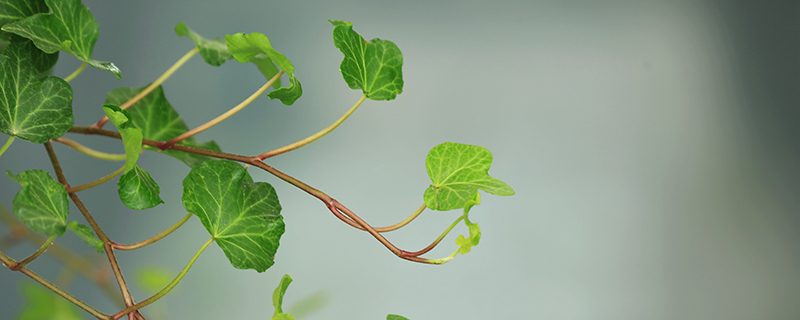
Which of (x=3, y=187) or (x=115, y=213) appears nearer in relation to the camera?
(x=3, y=187)

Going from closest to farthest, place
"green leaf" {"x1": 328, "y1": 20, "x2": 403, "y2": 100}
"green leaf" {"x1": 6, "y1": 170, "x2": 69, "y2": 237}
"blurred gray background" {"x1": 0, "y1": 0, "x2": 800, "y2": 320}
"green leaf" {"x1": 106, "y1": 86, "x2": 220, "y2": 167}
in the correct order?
"green leaf" {"x1": 6, "y1": 170, "x2": 69, "y2": 237} < "green leaf" {"x1": 328, "y1": 20, "x2": 403, "y2": 100} < "green leaf" {"x1": 106, "y1": 86, "x2": 220, "y2": 167} < "blurred gray background" {"x1": 0, "y1": 0, "x2": 800, "y2": 320}

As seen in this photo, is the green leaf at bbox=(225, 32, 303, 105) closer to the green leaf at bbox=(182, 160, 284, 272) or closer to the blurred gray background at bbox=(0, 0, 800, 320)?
the green leaf at bbox=(182, 160, 284, 272)

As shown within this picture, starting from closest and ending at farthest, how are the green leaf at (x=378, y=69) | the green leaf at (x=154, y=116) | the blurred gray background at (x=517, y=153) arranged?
the green leaf at (x=378, y=69) < the green leaf at (x=154, y=116) < the blurred gray background at (x=517, y=153)

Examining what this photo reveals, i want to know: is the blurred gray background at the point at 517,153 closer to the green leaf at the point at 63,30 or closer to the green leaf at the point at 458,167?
the green leaf at the point at 63,30

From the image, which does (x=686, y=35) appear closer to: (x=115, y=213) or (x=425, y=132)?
(x=425, y=132)

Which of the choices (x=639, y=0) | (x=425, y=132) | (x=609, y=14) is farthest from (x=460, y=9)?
(x=639, y=0)

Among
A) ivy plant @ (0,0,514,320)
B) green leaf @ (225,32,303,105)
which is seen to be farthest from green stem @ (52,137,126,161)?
green leaf @ (225,32,303,105)

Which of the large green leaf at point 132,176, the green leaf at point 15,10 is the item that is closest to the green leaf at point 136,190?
the large green leaf at point 132,176
